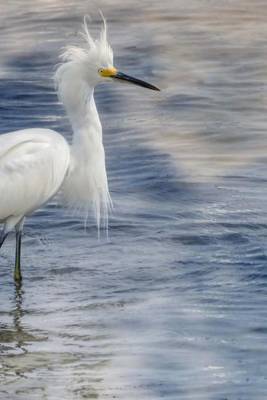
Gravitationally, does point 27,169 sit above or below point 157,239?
above

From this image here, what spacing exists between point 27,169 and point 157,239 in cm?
128

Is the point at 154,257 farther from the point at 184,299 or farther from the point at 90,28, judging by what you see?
the point at 90,28

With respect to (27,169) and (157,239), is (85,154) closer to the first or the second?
(27,169)

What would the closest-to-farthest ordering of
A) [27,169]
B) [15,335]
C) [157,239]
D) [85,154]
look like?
[15,335] → [27,169] → [85,154] → [157,239]

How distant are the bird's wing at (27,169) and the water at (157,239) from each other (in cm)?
53

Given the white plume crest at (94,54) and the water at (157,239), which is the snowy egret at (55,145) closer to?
the white plume crest at (94,54)

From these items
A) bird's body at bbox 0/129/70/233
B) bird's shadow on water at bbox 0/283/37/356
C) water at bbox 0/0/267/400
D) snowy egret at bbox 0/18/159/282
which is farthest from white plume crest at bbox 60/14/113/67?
bird's shadow on water at bbox 0/283/37/356

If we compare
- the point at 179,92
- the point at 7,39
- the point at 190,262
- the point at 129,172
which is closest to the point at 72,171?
the point at 190,262

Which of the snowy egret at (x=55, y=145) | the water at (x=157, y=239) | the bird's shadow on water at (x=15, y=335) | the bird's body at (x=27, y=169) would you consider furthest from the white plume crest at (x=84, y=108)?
the bird's shadow on water at (x=15, y=335)

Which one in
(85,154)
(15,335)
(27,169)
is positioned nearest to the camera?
A: (15,335)

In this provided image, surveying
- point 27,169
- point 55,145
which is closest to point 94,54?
point 55,145

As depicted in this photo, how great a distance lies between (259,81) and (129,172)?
3728mm

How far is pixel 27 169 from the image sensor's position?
30.3 ft

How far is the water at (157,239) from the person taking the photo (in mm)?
7352
